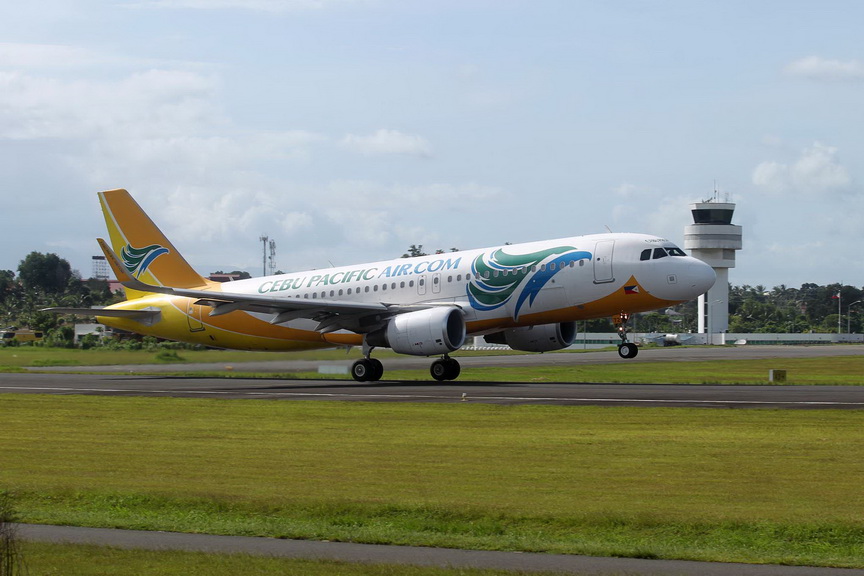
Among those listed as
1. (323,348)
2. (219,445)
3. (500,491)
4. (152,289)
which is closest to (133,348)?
(323,348)

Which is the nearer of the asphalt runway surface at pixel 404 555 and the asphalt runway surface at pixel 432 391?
the asphalt runway surface at pixel 404 555

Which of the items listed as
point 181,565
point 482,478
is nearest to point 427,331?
point 482,478

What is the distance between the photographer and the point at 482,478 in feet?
54.2

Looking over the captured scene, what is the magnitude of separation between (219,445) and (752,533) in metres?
11.8

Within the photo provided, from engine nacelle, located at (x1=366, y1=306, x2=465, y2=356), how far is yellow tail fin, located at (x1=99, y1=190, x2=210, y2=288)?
1515 centimetres

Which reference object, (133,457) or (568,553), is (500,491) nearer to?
(568,553)

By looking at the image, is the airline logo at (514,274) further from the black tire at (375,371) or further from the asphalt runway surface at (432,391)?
the black tire at (375,371)

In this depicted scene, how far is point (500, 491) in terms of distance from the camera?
15.4 metres

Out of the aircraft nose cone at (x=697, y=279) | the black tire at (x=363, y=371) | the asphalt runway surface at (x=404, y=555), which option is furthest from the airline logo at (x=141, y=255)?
the asphalt runway surface at (x=404, y=555)

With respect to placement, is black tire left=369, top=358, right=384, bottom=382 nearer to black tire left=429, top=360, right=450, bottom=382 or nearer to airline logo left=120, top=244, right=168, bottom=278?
black tire left=429, top=360, right=450, bottom=382

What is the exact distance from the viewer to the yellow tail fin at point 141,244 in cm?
5128

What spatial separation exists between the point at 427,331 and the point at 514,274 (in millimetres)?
3985

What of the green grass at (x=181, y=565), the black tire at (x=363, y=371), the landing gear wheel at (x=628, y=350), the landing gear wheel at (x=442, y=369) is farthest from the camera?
the black tire at (x=363, y=371)

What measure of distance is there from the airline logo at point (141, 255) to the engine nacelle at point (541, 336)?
1835 cm
